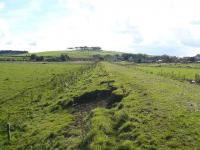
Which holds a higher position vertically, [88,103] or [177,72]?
[88,103]

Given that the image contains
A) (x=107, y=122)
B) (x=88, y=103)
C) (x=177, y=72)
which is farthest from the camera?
(x=177, y=72)

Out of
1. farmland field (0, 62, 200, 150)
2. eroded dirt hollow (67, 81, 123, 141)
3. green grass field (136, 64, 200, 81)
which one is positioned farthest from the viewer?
green grass field (136, 64, 200, 81)

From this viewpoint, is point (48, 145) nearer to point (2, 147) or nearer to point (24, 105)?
point (2, 147)

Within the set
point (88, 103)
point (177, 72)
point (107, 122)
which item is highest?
point (107, 122)

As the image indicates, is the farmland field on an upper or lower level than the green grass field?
upper

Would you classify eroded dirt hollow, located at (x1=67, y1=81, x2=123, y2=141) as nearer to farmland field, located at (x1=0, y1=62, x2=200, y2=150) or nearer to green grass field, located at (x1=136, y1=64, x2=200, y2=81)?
farmland field, located at (x1=0, y1=62, x2=200, y2=150)

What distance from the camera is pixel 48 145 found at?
2650cm

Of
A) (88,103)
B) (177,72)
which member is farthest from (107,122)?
(177,72)

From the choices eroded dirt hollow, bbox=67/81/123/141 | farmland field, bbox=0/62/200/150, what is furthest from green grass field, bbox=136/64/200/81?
farmland field, bbox=0/62/200/150

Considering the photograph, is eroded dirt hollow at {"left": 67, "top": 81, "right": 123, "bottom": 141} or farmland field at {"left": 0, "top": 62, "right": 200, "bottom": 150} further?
eroded dirt hollow at {"left": 67, "top": 81, "right": 123, "bottom": 141}

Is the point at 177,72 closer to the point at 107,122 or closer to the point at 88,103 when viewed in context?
the point at 88,103

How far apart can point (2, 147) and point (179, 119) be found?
13.1m

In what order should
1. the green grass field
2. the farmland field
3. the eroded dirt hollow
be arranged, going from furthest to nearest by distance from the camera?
the green grass field
the eroded dirt hollow
the farmland field

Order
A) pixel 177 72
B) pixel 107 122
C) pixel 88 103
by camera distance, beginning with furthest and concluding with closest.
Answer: pixel 177 72 < pixel 88 103 < pixel 107 122
